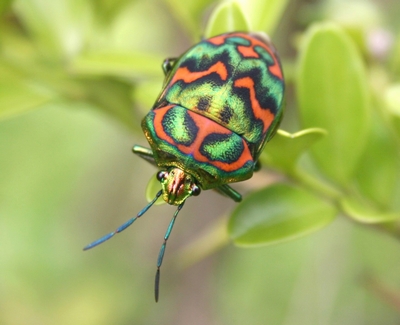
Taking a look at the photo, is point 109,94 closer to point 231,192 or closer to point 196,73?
point 196,73

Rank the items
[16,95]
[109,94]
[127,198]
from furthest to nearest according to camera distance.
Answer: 1. [127,198]
2. [109,94]
3. [16,95]

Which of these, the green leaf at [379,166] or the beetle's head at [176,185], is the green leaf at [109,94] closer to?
the beetle's head at [176,185]

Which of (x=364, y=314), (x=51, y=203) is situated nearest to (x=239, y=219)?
(x=364, y=314)

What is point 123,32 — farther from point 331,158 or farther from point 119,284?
point 331,158

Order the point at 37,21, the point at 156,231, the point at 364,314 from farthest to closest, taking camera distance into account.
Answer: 1. the point at 156,231
2. the point at 364,314
3. the point at 37,21

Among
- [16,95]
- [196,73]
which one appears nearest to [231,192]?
[196,73]

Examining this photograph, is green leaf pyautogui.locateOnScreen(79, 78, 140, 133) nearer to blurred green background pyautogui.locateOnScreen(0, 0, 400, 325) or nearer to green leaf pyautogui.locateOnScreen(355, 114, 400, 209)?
blurred green background pyautogui.locateOnScreen(0, 0, 400, 325)
